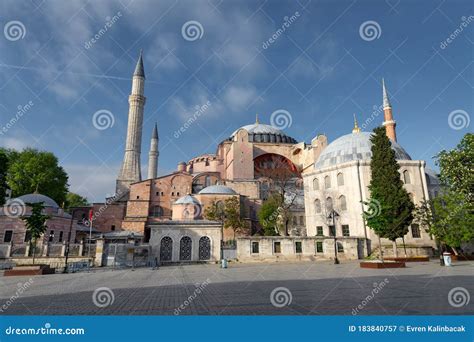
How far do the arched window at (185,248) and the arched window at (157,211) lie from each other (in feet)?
49.8

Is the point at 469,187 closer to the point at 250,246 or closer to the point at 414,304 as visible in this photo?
the point at 250,246

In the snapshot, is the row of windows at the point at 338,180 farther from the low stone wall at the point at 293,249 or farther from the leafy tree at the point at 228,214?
the leafy tree at the point at 228,214

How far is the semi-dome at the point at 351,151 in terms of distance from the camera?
98.7ft

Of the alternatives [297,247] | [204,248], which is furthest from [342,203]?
[204,248]

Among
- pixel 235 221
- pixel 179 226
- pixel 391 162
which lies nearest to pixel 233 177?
pixel 235 221

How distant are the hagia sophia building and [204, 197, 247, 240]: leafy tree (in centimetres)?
97

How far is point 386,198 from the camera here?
67.1 ft

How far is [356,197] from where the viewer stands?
27703mm

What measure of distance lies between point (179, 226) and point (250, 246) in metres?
6.26

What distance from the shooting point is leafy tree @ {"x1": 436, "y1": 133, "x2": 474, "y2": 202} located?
2217 centimetres

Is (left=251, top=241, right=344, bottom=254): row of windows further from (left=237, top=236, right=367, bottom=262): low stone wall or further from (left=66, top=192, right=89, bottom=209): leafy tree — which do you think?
(left=66, top=192, right=89, bottom=209): leafy tree

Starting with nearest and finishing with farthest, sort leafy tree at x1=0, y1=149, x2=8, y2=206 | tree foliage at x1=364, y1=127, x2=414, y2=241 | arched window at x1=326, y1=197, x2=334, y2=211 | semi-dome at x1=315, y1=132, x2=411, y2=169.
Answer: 1. tree foliage at x1=364, y1=127, x2=414, y2=241
2. arched window at x1=326, y1=197, x2=334, y2=211
3. semi-dome at x1=315, y1=132, x2=411, y2=169
4. leafy tree at x1=0, y1=149, x2=8, y2=206

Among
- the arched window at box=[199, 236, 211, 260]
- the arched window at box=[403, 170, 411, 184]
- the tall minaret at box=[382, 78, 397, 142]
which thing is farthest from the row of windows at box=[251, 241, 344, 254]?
the tall minaret at box=[382, 78, 397, 142]

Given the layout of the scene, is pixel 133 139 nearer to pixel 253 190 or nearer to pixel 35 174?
pixel 35 174
